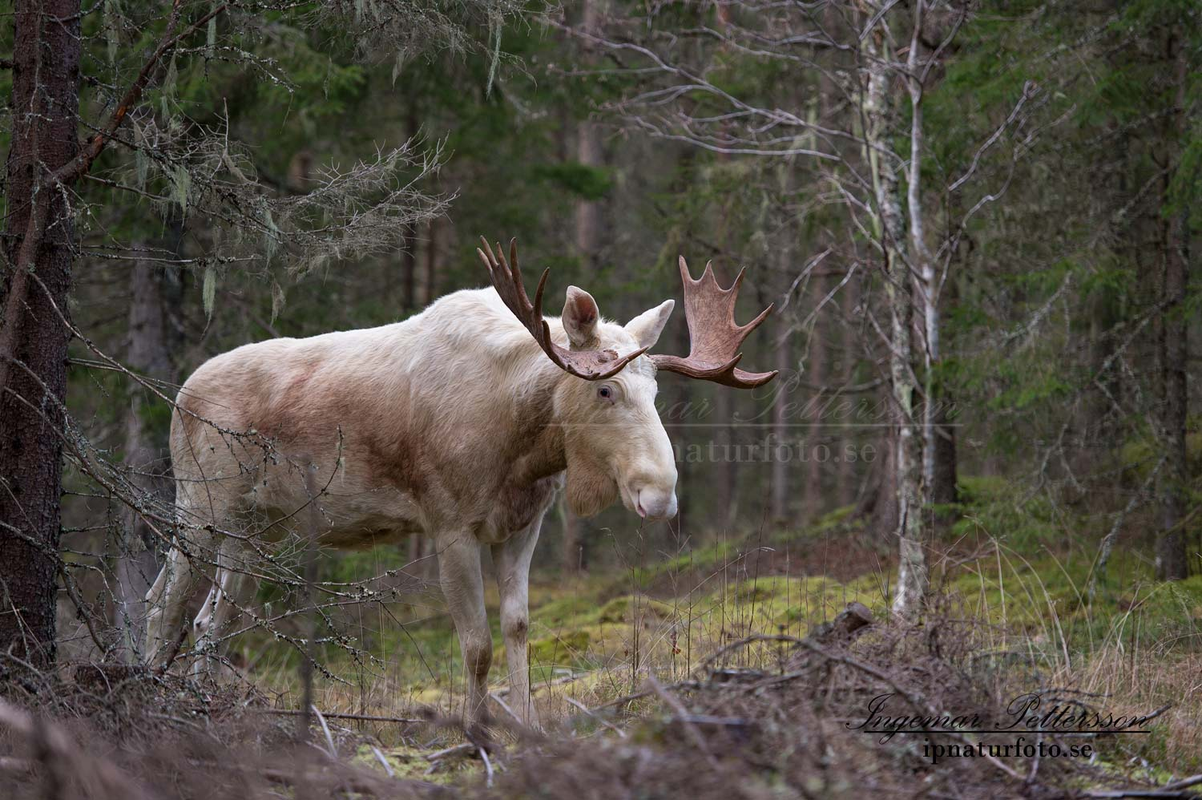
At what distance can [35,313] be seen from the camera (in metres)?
4.88

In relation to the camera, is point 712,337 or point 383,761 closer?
point 383,761

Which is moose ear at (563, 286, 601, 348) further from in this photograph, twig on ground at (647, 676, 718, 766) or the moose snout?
twig on ground at (647, 676, 718, 766)

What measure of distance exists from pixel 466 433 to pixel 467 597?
979 millimetres

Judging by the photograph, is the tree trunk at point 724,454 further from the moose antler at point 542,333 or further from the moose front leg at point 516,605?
the moose antler at point 542,333

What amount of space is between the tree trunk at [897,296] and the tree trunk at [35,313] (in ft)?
18.3

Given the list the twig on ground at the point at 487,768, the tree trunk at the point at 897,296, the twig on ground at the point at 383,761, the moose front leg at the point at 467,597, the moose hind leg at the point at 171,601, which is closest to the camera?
the twig on ground at the point at 487,768

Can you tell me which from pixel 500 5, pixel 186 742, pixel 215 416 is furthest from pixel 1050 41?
pixel 186 742

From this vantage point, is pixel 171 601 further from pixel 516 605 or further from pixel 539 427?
pixel 539 427

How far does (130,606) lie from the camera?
883 centimetres

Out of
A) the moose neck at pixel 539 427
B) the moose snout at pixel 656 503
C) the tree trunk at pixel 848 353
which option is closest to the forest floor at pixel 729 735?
the moose snout at pixel 656 503

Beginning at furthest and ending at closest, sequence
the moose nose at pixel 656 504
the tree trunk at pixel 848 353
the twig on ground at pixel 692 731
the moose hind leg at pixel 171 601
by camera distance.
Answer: the tree trunk at pixel 848 353, the moose hind leg at pixel 171 601, the moose nose at pixel 656 504, the twig on ground at pixel 692 731

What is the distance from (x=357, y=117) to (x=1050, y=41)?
7.94 m

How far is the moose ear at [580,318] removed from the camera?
223 inches

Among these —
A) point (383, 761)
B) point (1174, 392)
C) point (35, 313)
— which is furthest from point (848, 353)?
point (383, 761)
